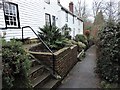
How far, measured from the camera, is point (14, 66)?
390cm

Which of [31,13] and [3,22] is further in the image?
[31,13]

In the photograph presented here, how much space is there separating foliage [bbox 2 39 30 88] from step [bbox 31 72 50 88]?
2.52 feet

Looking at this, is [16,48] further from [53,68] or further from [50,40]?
[50,40]

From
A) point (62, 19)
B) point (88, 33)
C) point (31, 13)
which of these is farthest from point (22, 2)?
point (88, 33)

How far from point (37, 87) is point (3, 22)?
498 cm

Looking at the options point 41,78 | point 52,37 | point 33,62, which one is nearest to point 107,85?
point 41,78

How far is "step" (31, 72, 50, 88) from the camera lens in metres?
5.01

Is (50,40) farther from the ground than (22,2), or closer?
closer

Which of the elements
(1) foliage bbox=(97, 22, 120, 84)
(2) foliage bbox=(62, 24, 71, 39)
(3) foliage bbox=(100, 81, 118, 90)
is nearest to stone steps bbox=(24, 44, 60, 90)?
(3) foliage bbox=(100, 81, 118, 90)

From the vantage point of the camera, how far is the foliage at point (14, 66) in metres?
3.64

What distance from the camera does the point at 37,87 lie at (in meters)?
5.02

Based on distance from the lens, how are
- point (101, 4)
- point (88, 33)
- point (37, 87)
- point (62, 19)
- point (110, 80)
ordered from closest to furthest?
point (37, 87) < point (110, 80) < point (62, 19) < point (88, 33) < point (101, 4)

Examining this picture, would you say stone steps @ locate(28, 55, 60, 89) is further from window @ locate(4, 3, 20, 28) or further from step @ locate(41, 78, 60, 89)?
window @ locate(4, 3, 20, 28)

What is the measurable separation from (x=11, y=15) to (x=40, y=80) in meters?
5.42
